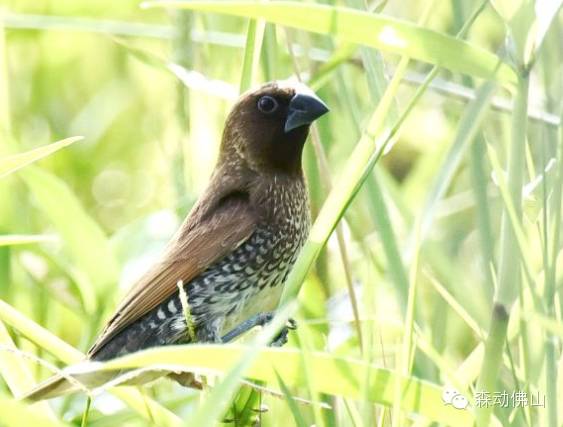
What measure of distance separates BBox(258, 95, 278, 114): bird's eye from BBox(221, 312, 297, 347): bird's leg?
1.80ft

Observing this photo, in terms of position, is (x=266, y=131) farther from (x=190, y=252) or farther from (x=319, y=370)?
(x=319, y=370)

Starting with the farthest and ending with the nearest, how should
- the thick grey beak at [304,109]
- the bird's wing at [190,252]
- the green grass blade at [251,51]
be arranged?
the bird's wing at [190,252] → the thick grey beak at [304,109] → the green grass blade at [251,51]

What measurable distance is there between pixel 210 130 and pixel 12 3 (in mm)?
912

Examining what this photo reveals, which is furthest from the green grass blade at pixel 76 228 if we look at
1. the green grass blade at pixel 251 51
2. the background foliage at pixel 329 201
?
the green grass blade at pixel 251 51

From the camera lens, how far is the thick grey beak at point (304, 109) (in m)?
2.56

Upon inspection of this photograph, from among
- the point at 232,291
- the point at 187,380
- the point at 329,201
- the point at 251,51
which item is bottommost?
the point at 187,380

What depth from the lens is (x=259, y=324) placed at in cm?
250

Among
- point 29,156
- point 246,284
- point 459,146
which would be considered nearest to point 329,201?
point 459,146

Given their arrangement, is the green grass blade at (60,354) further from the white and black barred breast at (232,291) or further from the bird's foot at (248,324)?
the white and black barred breast at (232,291)

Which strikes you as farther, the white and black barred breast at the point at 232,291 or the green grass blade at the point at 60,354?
the white and black barred breast at the point at 232,291

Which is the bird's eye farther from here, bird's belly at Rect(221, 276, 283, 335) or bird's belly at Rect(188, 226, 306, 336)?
bird's belly at Rect(221, 276, 283, 335)

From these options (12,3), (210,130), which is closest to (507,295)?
(210,130)

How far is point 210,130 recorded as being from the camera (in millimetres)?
3623

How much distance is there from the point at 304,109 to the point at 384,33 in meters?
1.02
